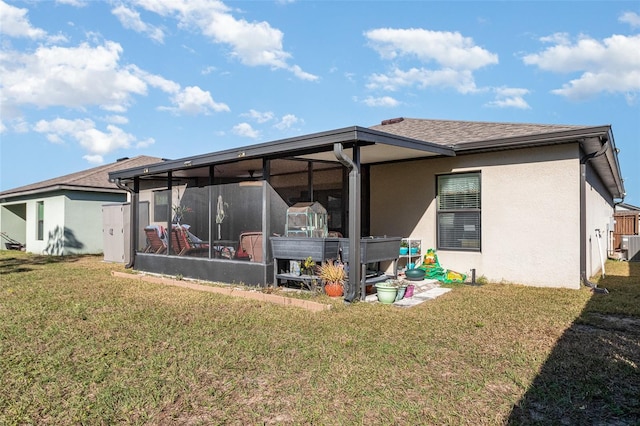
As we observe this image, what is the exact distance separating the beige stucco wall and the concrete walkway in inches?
35.8

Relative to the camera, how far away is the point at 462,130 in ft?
30.9

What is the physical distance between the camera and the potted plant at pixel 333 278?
6.61 meters

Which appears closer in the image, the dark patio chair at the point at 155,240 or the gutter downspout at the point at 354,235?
the gutter downspout at the point at 354,235

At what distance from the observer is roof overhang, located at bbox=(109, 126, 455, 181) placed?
6234 millimetres

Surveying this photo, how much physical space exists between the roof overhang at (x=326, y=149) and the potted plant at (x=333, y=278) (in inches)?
74.9

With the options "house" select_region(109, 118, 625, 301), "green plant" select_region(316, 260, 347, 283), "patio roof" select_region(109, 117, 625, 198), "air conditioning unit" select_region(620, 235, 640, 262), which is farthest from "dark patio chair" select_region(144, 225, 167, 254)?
"air conditioning unit" select_region(620, 235, 640, 262)

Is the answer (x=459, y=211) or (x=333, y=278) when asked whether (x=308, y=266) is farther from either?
(x=459, y=211)

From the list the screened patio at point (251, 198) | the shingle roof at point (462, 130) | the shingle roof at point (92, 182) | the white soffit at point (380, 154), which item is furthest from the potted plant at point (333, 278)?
the shingle roof at point (92, 182)

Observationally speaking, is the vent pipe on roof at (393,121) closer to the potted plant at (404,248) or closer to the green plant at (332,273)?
the potted plant at (404,248)

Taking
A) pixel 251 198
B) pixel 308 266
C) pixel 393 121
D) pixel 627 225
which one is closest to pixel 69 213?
pixel 251 198

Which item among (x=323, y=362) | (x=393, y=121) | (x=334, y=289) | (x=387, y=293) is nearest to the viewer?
(x=323, y=362)

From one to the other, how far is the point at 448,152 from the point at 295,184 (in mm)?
2986

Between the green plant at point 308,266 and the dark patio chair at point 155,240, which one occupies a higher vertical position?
the dark patio chair at point 155,240

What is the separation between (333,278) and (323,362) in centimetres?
288
